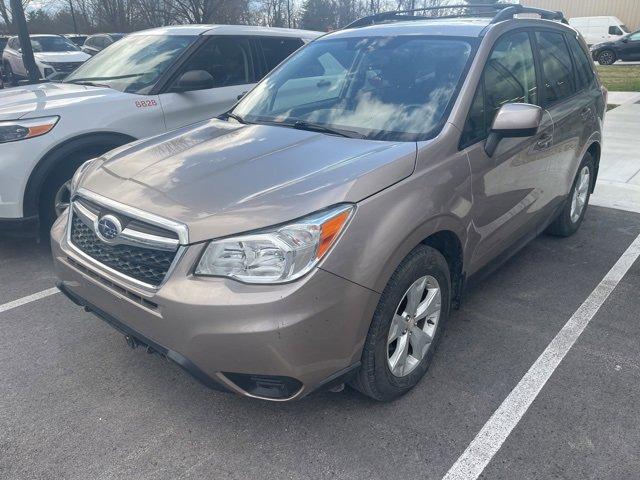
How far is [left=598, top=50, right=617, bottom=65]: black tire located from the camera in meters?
24.1

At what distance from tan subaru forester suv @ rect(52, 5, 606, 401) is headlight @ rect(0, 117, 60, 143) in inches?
59.8

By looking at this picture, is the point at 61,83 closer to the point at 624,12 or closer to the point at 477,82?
the point at 477,82

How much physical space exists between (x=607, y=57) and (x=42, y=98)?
2599 centimetres

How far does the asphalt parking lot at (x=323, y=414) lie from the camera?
238cm

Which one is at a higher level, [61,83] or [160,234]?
[61,83]

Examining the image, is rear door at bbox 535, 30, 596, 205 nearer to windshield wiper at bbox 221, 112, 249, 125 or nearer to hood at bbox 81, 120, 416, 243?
hood at bbox 81, 120, 416, 243

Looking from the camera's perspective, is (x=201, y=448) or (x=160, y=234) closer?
(x=160, y=234)

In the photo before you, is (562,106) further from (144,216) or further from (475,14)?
(144,216)

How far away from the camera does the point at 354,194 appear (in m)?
2.30

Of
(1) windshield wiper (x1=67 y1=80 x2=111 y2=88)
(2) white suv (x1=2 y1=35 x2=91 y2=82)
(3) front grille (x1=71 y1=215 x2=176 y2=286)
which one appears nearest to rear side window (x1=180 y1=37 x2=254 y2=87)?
(1) windshield wiper (x1=67 y1=80 x2=111 y2=88)

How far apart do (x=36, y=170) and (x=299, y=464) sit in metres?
3.27

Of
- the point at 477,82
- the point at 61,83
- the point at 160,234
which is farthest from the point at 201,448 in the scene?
the point at 61,83

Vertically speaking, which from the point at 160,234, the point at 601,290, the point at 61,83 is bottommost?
the point at 601,290

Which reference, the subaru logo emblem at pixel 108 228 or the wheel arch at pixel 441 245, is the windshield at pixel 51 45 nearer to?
the subaru logo emblem at pixel 108 228
